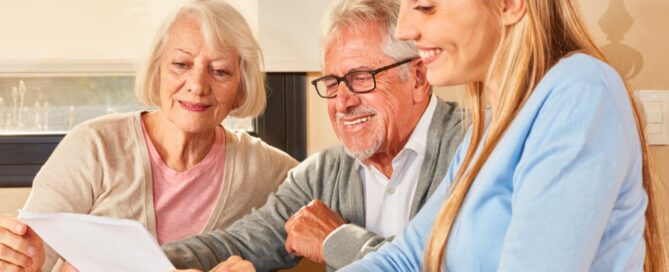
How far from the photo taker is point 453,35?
1158mm

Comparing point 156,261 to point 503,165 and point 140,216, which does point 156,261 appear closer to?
point 140,216

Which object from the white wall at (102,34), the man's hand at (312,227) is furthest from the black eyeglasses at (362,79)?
the white wall at (102,34)

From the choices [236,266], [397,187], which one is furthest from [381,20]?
[236,266]

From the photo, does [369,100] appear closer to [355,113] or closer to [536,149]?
[355,113]

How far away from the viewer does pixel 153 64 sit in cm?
207

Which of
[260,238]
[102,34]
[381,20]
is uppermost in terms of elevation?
[381,20]

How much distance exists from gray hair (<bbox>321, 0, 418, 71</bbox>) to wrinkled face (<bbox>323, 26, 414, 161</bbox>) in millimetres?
13

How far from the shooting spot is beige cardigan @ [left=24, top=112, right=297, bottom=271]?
6.41ft

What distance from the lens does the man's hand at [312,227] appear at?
5.79 ft

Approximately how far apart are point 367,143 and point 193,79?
442mm

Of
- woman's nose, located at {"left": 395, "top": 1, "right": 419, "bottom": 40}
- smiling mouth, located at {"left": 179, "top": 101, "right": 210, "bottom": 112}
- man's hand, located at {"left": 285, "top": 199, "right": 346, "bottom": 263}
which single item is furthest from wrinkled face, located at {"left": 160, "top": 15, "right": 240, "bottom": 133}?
woman's nose, located at {"left": 395, "top": 1, "right": 419, "bottom": 40}

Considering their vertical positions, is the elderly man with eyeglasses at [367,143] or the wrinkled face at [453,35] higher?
the wrinkled face at [453,35]

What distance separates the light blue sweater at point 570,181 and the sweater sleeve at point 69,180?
113 cm

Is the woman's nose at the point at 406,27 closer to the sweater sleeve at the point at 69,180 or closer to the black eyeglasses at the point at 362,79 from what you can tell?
the black eyeglasses at the point at 362,79
